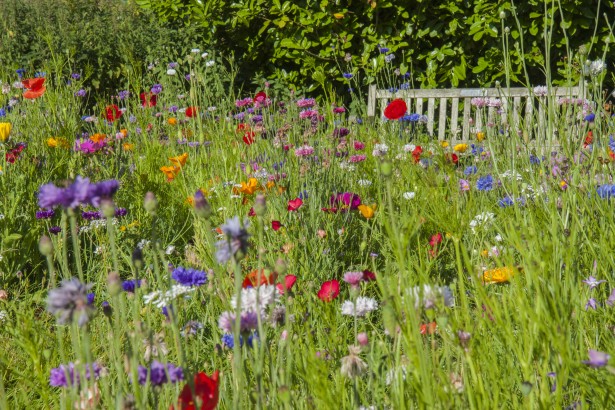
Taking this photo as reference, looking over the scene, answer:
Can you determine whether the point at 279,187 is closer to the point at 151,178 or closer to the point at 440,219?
the point at 440,219

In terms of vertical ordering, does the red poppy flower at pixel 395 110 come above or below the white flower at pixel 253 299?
above

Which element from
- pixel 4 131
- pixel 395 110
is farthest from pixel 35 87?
pixel 395 110

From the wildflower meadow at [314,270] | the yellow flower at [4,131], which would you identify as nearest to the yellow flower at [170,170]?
the wildflower meadow at [314,270]

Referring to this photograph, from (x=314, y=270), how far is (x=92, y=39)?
5.13 m

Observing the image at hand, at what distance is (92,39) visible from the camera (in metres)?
6.33

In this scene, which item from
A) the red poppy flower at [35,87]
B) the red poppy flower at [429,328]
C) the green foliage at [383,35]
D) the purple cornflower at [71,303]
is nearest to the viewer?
the purple cornflower at [71,303]

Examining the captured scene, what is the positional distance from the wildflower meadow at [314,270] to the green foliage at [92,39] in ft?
6.61

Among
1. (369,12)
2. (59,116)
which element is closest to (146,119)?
(59,116)

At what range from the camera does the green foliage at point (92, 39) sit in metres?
5.92

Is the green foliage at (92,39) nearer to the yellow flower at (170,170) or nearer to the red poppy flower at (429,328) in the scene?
the yellow flower at (170,170)

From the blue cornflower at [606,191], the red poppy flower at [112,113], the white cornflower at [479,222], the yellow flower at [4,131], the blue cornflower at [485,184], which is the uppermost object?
A: the yellow flower at [4,131]

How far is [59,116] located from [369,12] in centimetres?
291

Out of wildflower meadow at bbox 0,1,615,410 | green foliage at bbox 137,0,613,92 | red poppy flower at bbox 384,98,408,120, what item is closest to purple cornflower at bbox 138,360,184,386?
wildflower meadow at bbox 0,1,615,410

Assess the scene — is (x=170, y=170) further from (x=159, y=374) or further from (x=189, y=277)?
(x=159, y=374)
